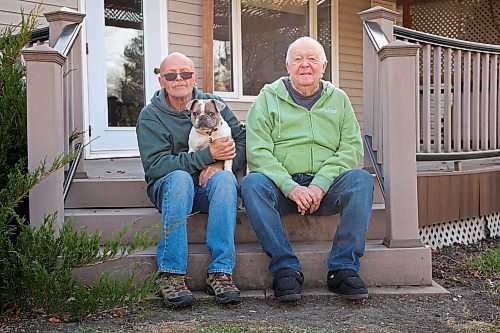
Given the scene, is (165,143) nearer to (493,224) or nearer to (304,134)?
(304,134)

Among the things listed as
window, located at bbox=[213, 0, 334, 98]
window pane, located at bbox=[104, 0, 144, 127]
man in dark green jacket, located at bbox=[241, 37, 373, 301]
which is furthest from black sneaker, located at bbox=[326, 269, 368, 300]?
window, located at bbox=[213, 0, 334, 98]

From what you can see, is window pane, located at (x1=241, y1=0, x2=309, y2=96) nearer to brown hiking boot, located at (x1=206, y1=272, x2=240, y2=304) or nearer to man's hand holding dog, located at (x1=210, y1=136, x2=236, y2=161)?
man's hand holding dog, located at (x1=210, y1=136, x2=236, y2=161)

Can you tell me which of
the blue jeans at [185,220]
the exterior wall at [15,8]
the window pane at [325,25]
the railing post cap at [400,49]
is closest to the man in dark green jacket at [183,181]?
the blue jeans at [185,220]

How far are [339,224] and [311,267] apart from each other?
1.00 ft

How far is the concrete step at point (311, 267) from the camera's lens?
308 centimetres

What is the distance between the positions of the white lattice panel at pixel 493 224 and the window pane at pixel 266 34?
350 centimetres

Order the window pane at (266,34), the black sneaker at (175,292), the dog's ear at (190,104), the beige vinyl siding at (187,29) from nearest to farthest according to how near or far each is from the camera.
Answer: the black sneaker at (175,292) → the dog's ear at (190,104) → the beige vinyl siding at (187,29) → the window pane at (266,34)

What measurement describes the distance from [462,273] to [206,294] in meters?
1.80

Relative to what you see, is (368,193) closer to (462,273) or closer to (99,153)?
(462,273)

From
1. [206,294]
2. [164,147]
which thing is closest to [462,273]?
[206,294]

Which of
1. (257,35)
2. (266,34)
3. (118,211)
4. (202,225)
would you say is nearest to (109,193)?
(118,211)

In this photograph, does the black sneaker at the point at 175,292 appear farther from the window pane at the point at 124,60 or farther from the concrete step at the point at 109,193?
the window pane at the point at 124,60

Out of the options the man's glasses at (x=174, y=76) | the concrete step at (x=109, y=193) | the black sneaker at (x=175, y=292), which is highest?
the man's glasses at (x=174, y=76)

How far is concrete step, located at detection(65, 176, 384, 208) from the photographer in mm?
3688
